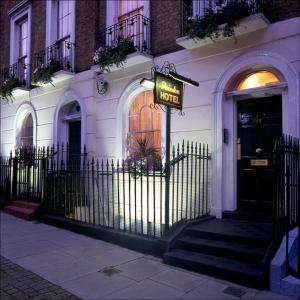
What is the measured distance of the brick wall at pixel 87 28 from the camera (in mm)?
9172

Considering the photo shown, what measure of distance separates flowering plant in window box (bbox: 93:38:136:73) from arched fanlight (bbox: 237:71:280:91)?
9.15 feet

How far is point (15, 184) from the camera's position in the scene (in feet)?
33.6

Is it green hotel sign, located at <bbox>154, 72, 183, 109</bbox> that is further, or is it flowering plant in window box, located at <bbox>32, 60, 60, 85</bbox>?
flowering plant in window box, located at <bbox>32, 60, 60, 85</bbox>

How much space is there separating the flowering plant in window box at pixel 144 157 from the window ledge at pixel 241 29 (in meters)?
2.43

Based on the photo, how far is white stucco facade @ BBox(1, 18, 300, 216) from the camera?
5820mm

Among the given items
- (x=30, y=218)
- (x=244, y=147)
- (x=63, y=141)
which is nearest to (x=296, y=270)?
(x=244, y=147)

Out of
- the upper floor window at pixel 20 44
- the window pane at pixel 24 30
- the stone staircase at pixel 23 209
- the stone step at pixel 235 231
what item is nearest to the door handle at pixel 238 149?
the stone step at pixel 235 231

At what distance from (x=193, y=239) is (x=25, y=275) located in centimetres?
257

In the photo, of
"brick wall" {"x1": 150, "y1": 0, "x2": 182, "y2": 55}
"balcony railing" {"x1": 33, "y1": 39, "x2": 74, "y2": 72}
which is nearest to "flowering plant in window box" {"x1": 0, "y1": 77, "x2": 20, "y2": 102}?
"balcony railing" {"x1": 33, "y1": 39, "x2": 74, "y2": 72}

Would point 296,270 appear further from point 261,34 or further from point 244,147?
point 261,34

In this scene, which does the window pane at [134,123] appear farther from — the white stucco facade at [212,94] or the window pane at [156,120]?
the window pane at [156,120]

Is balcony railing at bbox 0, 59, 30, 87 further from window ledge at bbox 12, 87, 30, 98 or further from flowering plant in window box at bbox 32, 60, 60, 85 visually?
flowering plant in window box at bbox 32, 60, 60, 85

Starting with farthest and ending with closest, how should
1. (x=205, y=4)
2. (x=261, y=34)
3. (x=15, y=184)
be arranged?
1. (x=15, y=184)
2. (x=205, y=4)
3. (x=261, y=34)

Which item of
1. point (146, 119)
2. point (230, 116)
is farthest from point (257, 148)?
point (146, 119)
